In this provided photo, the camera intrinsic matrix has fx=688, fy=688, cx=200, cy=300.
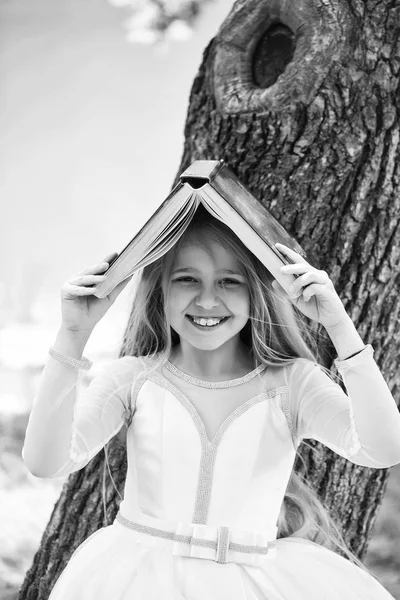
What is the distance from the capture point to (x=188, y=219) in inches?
45.8

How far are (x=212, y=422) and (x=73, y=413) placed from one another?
278 mm

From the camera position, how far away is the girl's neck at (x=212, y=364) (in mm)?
1378

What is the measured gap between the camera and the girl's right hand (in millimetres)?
1148

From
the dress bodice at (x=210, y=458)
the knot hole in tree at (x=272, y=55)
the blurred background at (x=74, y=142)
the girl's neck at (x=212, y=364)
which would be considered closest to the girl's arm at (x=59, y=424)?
the dress bodice at (x=210, y=458)

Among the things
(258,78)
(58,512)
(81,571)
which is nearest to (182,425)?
(81,571)

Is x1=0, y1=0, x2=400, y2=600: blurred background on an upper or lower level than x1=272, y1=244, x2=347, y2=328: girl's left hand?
upper

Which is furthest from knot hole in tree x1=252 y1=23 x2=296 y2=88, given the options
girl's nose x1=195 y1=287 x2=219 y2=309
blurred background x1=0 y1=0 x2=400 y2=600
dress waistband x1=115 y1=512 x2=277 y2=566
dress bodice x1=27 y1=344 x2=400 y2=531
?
blurred background x1=0 y1=0 x2=400 y2=600

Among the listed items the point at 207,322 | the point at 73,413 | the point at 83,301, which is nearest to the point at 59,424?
the point at 73,413

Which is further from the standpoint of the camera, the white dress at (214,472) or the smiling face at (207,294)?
the smiling face at (207,294)

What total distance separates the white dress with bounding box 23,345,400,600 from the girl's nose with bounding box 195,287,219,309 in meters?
0.18

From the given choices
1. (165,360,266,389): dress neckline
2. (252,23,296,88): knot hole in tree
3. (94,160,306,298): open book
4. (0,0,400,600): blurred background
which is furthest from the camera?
(0,0,400,600): blurred background

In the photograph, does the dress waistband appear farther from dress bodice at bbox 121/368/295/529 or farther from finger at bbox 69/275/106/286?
finger at bbox 69/275/106/286

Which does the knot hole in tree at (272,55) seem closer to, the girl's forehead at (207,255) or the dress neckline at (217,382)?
the girl's forehead at (207,255)

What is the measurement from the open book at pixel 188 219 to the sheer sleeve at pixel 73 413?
17cm
